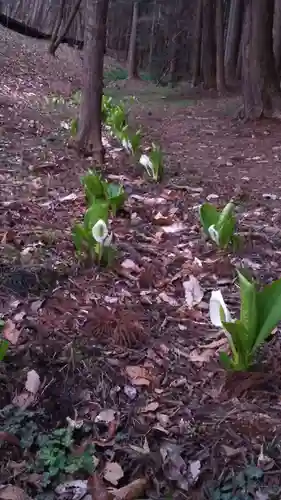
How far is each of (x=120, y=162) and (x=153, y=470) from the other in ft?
12.4

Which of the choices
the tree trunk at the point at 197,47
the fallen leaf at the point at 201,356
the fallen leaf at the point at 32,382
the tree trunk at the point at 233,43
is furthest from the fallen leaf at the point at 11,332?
the tree trunk at the point at 197,47

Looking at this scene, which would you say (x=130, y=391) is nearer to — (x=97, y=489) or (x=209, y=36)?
(x=97, y=489)

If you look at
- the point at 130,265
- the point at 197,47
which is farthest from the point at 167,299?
the point at 197,47

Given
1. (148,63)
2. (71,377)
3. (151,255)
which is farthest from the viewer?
(148,63)

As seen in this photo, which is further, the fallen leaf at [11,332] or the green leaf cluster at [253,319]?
the fallen leaf at [11,332]

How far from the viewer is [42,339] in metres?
2.24

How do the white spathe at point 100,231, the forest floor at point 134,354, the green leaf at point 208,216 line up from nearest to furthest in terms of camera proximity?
the forest floor at point 134,354 < the white spathe at point 100,231 < the green leaf at point 208,216

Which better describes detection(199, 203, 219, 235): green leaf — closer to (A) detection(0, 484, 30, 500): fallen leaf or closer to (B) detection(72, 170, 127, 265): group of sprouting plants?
(B) detection(72, 170, 127, 265): group of sprouting plants

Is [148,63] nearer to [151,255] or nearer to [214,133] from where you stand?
[214,133]

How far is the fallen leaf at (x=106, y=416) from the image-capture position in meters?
1.90

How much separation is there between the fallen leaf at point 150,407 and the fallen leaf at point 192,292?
0.69 m

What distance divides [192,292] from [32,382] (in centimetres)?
96

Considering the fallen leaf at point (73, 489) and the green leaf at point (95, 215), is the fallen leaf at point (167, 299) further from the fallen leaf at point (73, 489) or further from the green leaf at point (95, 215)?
the fallen leaf at point (73, 489)

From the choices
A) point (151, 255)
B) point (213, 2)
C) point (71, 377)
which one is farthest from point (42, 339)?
point (213, 2)
